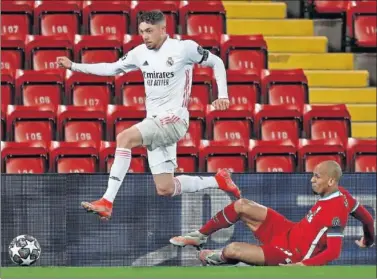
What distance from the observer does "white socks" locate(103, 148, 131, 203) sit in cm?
906

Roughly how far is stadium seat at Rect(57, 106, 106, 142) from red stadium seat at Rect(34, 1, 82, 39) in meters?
1.45

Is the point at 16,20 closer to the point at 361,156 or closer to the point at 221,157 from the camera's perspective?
the point at 221,157

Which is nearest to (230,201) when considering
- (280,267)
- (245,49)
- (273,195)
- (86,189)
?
(273,195)

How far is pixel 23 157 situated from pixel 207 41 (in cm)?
229

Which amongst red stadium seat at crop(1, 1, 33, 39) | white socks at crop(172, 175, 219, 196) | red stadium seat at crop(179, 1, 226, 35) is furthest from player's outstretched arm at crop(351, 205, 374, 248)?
red stadium seat at crop(1, 1, 33, 39)

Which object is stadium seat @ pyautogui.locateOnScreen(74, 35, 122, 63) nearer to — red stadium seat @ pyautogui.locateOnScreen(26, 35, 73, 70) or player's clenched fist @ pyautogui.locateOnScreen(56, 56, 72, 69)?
red stadium seat @ pyautogui.locateOnScreen(26, 35, 73, 70)

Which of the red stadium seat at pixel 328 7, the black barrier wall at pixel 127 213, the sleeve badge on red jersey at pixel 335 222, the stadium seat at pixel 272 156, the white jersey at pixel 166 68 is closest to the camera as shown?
the sleeve badge on red jersey at pixel 335 222

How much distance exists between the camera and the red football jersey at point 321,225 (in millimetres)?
8930

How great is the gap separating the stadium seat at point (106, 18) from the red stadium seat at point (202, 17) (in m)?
0.53

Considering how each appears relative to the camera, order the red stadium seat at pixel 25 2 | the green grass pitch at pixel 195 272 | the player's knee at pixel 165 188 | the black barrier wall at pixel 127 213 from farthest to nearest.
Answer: the red stadium seat at pixel 25 2, the black barrier wall at pixel 127 213, the player's knee at pixel 165 188, the green grass pitch at pixel 195 272

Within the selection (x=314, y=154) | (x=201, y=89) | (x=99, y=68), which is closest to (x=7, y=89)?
(x=201, y=89)

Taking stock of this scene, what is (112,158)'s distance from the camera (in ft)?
36.8

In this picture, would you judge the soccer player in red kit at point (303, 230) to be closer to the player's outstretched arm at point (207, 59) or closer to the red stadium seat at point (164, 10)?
the player's outstretched arm at point (207, 59)

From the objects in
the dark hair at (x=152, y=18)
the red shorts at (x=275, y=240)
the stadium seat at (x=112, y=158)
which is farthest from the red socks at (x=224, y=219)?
the stadium seat at (x=112, y=158)
